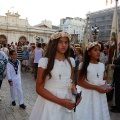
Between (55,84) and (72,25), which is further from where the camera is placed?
(72,25)

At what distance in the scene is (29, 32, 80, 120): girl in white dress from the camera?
240cm

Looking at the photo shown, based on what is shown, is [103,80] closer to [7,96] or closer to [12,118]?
[12,118]

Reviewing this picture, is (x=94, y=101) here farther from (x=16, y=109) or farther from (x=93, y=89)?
(x=16, y=109)

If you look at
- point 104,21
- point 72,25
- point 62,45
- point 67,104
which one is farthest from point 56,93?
point 72,25

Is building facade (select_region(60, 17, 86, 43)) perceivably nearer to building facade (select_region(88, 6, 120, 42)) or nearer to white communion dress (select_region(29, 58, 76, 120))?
building facade (select_region(88, 6, 120, 42))

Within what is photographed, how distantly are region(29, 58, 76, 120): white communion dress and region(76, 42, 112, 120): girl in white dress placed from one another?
3.20 ft

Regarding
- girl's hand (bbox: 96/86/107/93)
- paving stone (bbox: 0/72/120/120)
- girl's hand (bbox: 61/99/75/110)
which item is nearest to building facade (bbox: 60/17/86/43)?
paving stone (bbox: 0/72/120/120)

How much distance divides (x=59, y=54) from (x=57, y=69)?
0.20 meters

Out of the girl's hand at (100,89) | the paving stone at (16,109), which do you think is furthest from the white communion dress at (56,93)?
the paving stone at (16,109)

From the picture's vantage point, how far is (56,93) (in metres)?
2.45

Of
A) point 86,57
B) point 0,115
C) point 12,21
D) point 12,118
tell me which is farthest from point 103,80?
point 12,21

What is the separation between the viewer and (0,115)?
16.5 feet

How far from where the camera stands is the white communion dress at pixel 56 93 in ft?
7.91

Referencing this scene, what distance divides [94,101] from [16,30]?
55657 mm
